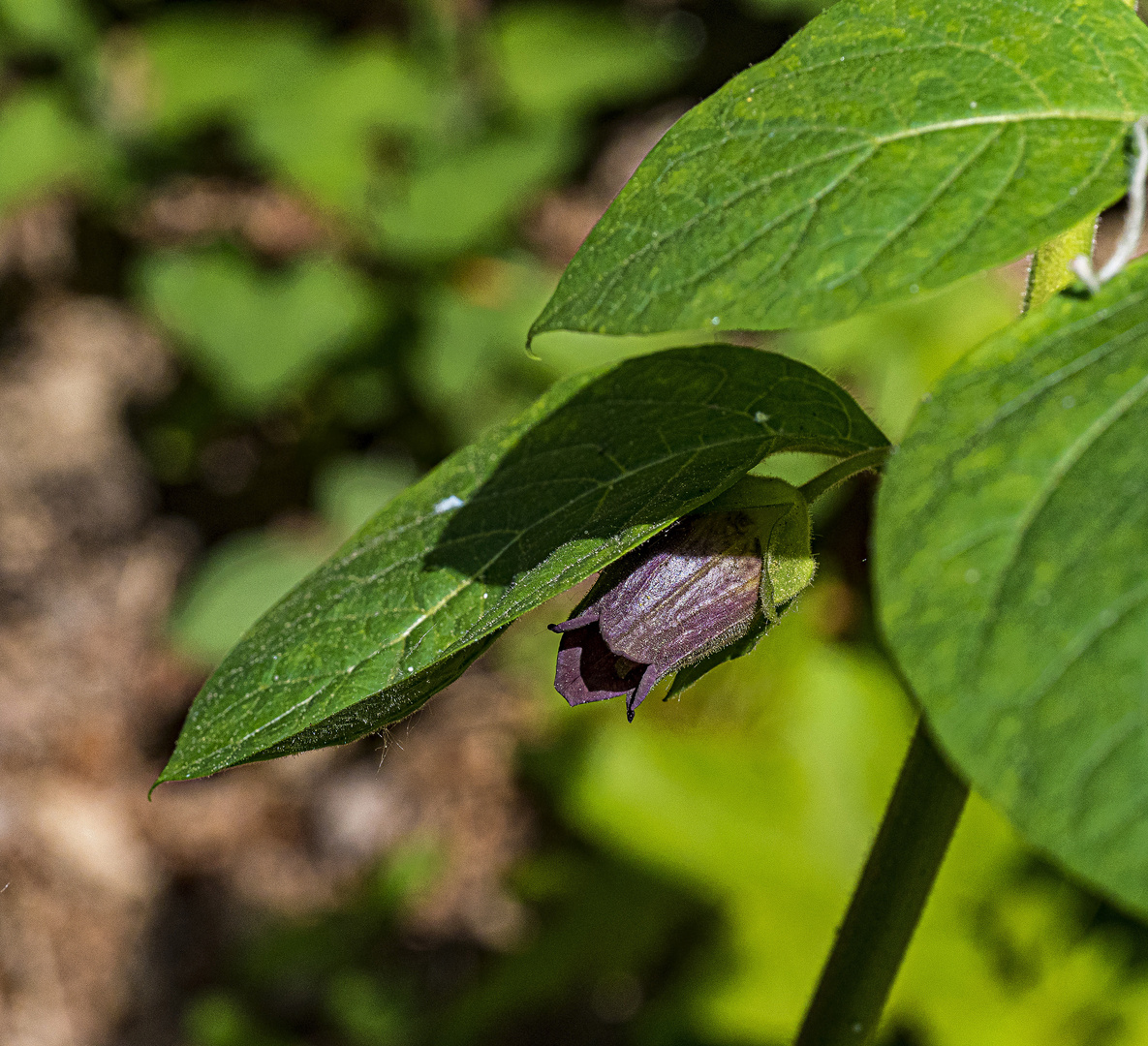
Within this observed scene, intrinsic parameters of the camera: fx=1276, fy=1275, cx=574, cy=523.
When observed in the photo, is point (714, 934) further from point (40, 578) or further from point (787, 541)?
point (40, 578)

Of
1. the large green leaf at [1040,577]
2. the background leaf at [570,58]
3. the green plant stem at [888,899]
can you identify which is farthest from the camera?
the background leaf at [570,58]

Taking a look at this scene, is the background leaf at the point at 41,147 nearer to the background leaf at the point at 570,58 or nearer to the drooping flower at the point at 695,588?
the background leaf at the point at 570,58

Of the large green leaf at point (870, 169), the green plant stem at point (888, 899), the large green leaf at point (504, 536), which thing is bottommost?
the green plant stem at point (888, 899)

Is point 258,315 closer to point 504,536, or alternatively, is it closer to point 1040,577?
point 504,536

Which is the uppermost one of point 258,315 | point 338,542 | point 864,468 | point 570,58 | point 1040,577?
point 1040,577

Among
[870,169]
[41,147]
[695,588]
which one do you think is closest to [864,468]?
[695,588]

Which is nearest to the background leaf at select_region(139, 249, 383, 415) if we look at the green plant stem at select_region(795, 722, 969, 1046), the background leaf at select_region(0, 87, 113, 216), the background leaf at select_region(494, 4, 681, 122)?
the background leaf at select_region(0, 87, 113, 216)

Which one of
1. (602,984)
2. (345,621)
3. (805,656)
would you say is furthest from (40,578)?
(345,621)

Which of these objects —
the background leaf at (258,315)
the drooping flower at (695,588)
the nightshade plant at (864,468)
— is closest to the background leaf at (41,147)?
the background leaf at (258,315)
